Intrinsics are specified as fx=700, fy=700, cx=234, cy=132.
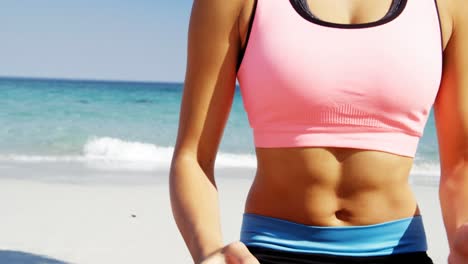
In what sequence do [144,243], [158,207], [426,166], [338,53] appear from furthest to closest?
[426,166], [158,207], [144,243], [338,53]

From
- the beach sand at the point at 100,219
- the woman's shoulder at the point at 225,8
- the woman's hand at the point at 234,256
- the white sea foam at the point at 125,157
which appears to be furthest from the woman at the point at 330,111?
the white sea foam at the point at 125,157

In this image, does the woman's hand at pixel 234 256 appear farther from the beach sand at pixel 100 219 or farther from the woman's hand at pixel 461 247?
the beach sand at pixel 100 219

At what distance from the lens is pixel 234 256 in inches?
39.1

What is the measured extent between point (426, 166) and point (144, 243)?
9.54 metres

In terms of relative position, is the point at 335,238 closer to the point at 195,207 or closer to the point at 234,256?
the point at 195,207

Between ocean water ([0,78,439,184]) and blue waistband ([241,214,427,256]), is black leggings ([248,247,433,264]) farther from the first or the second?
ocean water ([0,78,439,184])

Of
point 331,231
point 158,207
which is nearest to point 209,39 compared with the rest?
point 331,231

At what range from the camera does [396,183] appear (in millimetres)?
1396

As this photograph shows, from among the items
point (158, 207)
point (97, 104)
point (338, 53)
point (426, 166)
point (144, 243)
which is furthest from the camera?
point (97, 104)

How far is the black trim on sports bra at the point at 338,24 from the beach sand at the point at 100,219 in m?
4.85

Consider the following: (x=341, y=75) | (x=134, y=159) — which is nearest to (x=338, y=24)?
(x=341, y=75)

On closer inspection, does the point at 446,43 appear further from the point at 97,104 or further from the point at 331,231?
the point at 97,104

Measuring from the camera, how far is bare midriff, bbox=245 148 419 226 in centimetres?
136

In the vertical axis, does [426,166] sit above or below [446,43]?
below
